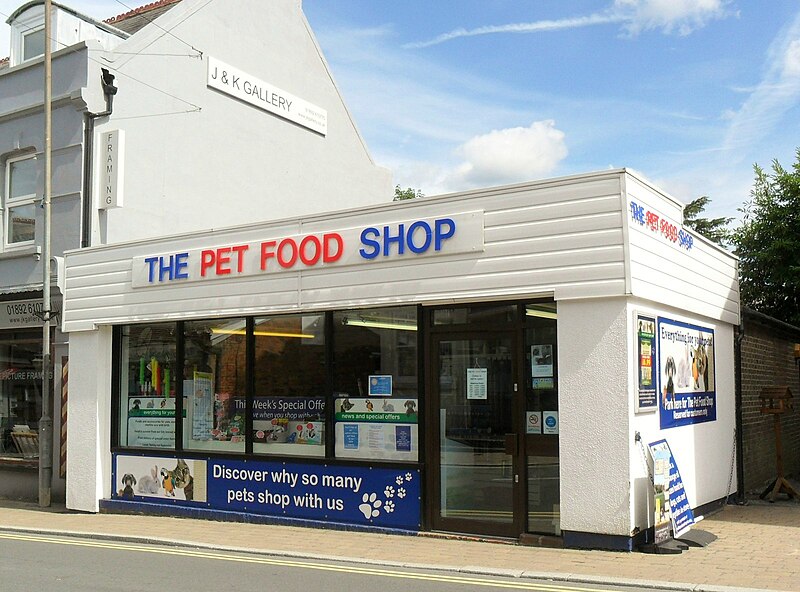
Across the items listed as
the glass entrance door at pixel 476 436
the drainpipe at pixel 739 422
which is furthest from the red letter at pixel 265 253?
the drainpipe at pixel 739 422

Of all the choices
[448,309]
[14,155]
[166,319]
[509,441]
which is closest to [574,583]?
[509,441]

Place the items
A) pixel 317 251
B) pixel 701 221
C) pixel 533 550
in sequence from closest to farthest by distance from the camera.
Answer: pixel 533 550, pixel 317 251, pixel 701 221

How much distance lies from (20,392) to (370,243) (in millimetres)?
9661

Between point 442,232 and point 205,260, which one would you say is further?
point 205,260

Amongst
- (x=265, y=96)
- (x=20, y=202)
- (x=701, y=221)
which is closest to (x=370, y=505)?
(x=20, y=202)

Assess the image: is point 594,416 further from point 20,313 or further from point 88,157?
point 20,313

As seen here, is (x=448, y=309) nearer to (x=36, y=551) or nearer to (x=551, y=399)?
(x=551, y=399)

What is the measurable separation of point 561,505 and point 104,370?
8.10 metres

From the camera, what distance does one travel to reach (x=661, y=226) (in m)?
10.4

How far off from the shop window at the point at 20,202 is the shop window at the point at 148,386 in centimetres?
427

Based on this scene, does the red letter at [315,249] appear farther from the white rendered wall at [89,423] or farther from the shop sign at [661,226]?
the white rendered wall at [89,423]

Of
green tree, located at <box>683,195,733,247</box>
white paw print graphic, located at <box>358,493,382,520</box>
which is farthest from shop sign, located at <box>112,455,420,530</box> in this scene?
green tree, located at <box>683,195,733,247</box>

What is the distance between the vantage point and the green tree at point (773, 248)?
674 inches

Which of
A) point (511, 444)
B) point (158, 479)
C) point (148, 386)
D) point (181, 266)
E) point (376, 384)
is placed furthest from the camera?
point (148, 386)
